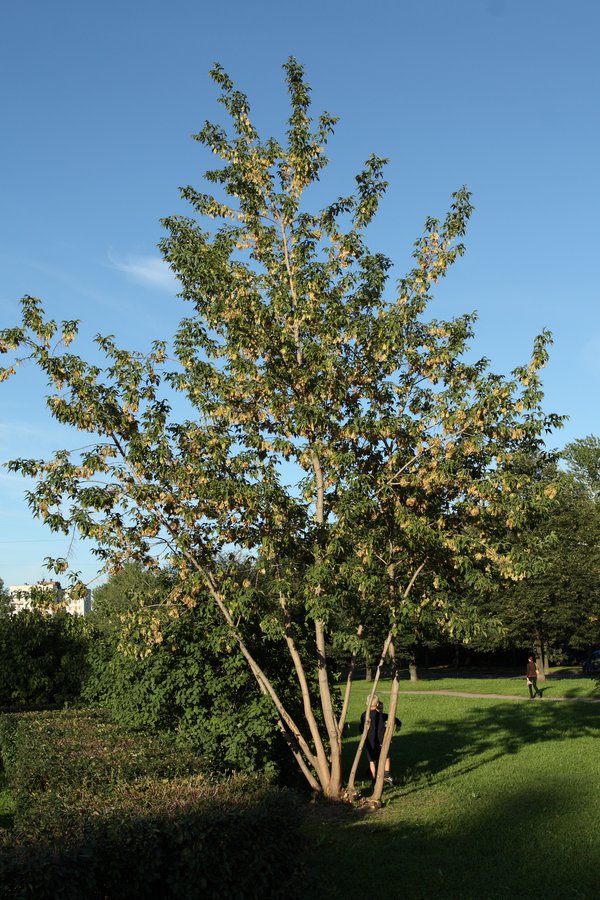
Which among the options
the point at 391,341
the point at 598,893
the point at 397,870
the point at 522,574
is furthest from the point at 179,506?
the point at 598,893

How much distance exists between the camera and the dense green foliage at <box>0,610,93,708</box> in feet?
65.9

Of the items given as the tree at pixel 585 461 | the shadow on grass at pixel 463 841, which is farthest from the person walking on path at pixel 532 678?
the tree at pixel 585 461

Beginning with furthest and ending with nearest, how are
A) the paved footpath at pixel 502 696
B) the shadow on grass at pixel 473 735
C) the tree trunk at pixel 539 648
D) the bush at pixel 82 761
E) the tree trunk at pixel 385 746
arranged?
the tree trunk at pixel 539 648 < the paved footpath at pixel 502 696 < the shadow on grass at pixel 473 735 < the tree trunk at pixel 385 746 < the bush at pixel 82 761

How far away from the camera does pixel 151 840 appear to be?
5.45m

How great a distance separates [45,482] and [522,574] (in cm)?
677

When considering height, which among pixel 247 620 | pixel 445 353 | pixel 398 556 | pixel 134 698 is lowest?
pixel 134 698

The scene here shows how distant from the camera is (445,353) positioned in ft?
39.7

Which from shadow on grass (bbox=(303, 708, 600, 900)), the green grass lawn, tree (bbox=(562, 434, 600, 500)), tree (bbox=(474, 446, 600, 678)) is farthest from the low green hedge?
tree (bbox=(562, 434, 600, 500))

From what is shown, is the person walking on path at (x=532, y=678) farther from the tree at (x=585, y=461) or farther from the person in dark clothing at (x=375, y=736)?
the tree at (x=585, y=461)

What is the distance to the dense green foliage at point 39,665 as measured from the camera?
20078 millimetres

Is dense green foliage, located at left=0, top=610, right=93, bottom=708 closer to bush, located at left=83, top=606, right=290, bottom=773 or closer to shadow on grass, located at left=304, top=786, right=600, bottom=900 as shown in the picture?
bush, located at left=83, top=606, right=290, bottom=773

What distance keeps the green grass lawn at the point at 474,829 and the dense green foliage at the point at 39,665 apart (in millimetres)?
7376

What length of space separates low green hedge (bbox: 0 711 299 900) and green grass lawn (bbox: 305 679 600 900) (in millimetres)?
1338

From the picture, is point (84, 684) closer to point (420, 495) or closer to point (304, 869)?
point (420, 495)
